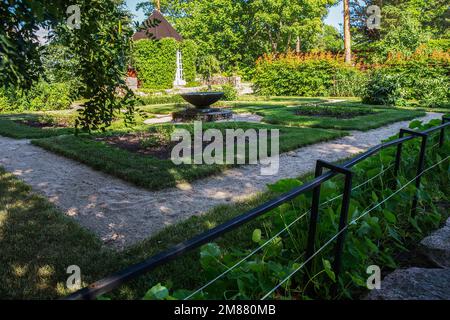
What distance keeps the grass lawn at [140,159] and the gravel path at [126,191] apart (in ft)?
0.44

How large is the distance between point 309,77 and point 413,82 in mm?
5512

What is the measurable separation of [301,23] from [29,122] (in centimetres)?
2538

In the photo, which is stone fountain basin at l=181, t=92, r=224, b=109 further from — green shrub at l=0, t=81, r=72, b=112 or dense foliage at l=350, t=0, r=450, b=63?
dense foliage at l=350, t=0, r=450, b=63

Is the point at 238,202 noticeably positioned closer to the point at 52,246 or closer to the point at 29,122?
the point at 52,246

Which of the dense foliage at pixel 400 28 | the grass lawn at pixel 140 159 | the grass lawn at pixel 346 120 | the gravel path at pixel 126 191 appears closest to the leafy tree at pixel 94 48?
the gravel path at pixel 126 191

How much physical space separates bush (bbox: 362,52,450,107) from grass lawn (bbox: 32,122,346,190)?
7.66m

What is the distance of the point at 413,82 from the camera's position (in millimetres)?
15453

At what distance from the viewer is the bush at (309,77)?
18.5 meters

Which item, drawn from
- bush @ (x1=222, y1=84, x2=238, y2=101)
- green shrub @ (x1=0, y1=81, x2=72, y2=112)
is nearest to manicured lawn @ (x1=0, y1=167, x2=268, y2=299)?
green shrub @ (x1=0, y1=81, x2=72, y2=112)

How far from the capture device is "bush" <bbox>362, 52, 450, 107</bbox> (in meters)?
14.2

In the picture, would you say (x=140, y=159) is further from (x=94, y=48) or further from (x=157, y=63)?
(x=157, y=63)

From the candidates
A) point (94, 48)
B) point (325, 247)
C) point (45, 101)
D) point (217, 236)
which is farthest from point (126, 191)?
point (45, 101)

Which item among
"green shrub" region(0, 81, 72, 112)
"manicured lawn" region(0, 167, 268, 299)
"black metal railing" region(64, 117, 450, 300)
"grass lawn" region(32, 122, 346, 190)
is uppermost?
"green shrub" region(0, 81, 72, 112)

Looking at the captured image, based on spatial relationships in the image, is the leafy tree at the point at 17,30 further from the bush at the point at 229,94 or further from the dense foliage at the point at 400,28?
the dense foliage at the point at 400,28
